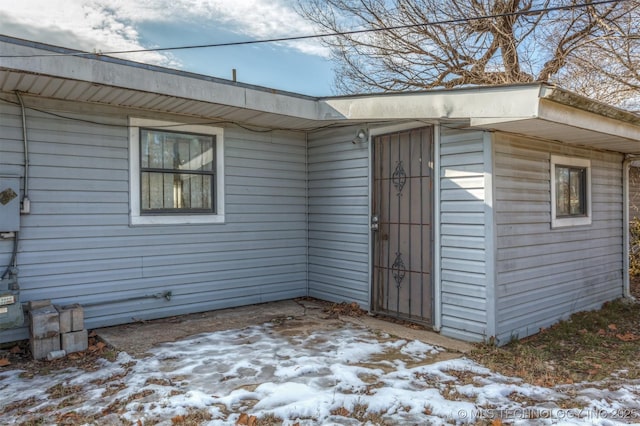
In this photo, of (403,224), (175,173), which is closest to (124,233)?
(175,173)

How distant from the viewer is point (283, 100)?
4.80m

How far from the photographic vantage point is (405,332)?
14.8 ft

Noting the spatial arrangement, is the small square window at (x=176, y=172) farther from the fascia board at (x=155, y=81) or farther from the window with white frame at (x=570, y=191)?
the window with white frame at (x=570, y=191)

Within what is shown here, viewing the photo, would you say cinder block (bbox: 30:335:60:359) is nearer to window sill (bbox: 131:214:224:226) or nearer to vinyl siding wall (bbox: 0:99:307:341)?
vinyl siding wall (bbox: 0:99:307:341)

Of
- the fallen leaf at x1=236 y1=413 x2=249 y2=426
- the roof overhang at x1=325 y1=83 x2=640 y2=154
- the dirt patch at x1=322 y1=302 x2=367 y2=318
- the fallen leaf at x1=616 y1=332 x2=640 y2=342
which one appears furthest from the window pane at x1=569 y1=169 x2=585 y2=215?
the fallen leaf at x1=236 y1=413 x2=249 y2=426

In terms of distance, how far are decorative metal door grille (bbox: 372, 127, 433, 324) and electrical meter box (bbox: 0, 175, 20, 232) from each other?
365cm

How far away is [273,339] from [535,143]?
137 inches

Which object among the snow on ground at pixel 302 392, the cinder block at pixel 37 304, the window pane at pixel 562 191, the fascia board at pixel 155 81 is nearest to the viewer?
the snow on ground at pixel 302 392

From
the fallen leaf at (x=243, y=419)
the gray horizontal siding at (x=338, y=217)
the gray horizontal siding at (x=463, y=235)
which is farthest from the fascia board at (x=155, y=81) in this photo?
the fallen leaf at (x=243, y=419)

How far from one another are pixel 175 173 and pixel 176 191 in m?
0.21

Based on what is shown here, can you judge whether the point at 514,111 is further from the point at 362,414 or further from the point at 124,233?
the point at 124,233

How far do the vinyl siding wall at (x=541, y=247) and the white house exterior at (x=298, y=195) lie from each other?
0.08 feet

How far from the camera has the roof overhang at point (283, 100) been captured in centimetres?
351

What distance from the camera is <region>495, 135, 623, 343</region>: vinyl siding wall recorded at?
4.31 meters
